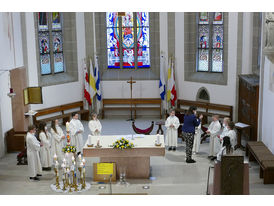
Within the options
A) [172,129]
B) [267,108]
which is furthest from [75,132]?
[267,108]

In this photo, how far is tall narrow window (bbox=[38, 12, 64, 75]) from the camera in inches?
680

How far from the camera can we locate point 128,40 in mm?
18609

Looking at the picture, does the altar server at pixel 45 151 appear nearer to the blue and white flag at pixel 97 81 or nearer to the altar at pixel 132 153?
the altar at pixel 132 153

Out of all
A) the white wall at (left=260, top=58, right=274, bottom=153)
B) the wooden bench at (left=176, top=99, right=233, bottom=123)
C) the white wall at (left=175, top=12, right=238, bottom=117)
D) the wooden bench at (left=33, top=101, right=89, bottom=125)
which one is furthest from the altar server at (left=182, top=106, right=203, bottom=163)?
the wooden bench at (left=33, top=101, right=89, bottom=125)

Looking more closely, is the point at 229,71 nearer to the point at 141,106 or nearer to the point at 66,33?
the point at 141,106

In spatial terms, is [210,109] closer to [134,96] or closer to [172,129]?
[134,96]

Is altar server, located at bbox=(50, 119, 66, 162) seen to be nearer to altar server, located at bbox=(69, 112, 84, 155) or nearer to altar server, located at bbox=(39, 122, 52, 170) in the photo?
altar server, located at bbox=(39, 122, 52, 170)

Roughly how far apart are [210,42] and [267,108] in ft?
18.9

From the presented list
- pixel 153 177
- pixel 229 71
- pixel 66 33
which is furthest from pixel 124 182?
pixel 66 33

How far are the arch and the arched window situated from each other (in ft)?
8.38

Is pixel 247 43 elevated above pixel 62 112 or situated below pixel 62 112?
above

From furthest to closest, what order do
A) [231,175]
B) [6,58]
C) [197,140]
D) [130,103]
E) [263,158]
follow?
1. [130,103]
2. [6,58]
3. [197,140]
4. [263,158]
5. [231,175]

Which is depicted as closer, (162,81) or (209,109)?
(209,109)

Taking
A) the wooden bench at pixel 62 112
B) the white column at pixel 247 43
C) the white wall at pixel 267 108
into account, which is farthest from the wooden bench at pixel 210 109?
the wooden bench at pixel 62 112
